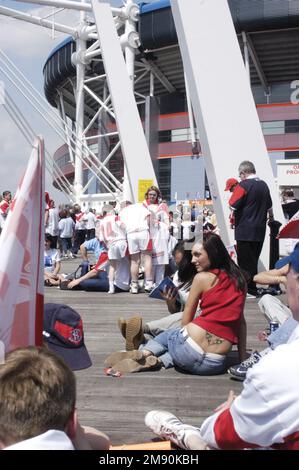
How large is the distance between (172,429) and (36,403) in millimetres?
1544

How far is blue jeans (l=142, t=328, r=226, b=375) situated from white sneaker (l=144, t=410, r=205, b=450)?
131cm

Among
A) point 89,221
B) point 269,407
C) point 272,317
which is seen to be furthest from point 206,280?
point 89,221

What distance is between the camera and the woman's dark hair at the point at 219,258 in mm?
4441

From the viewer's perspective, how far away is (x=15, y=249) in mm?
2295

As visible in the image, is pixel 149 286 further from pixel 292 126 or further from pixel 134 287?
pixel 292 126

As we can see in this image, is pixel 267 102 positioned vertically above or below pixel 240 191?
above

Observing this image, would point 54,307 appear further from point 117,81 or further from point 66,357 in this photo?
point 117,81

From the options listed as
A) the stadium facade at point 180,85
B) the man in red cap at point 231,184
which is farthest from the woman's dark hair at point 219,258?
the stadium facade at point 180,85

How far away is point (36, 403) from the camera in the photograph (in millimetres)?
1515

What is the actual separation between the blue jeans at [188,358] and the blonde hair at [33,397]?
9.36 feet

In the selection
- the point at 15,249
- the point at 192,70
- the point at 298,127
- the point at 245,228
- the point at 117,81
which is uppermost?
the point at 298,127

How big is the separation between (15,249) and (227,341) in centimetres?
245
